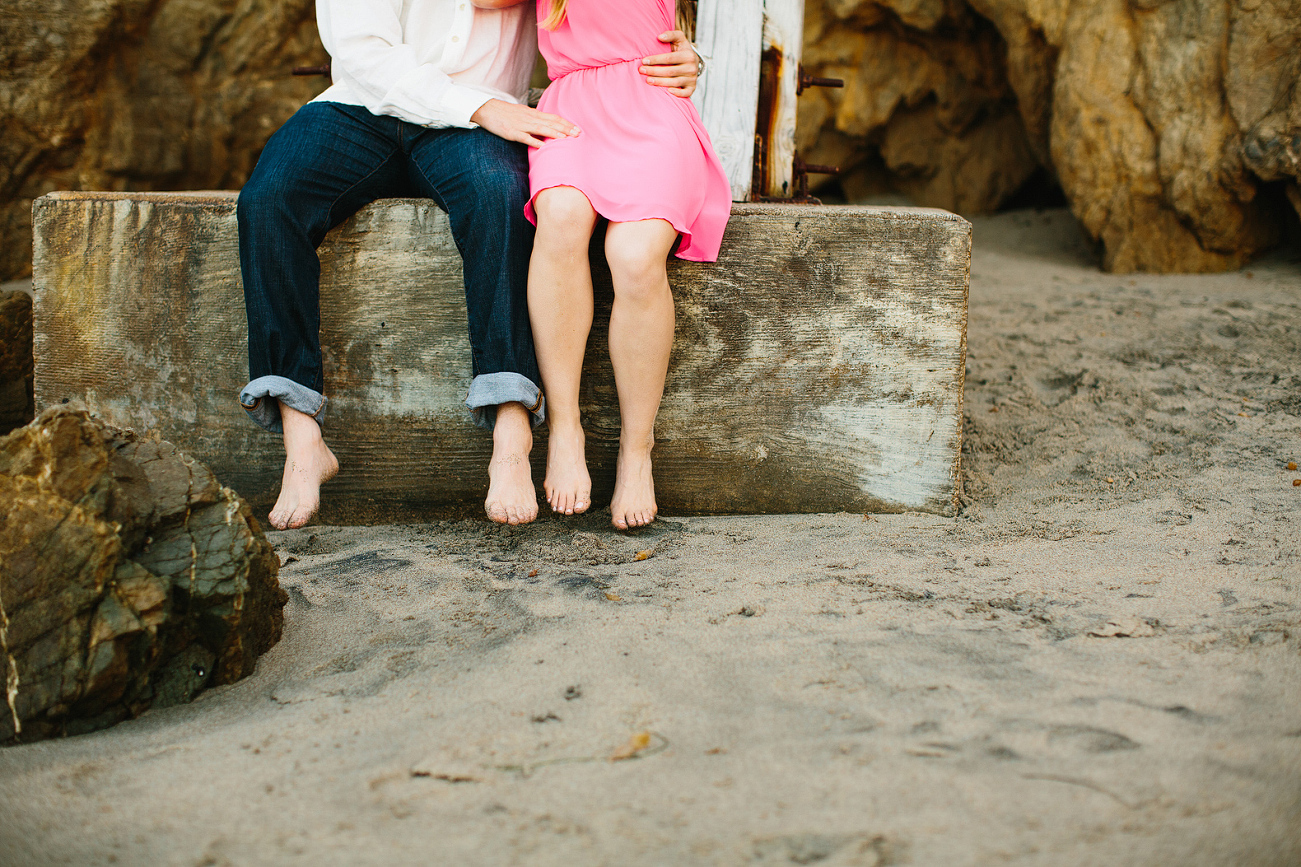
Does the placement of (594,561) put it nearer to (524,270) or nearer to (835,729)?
(524,270)

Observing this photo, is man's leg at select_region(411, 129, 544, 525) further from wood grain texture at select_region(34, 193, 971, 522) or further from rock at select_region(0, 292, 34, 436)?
rock at select_region(0, 292, 34, 436)

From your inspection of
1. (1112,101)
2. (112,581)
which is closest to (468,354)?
(112,581)

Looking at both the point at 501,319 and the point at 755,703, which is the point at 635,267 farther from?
the point at 755,703

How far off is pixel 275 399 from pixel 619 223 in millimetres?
767

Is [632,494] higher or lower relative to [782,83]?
lower

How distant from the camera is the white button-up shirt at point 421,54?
1842 millimetres

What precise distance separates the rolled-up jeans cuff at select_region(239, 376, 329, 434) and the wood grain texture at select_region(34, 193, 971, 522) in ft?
0.80

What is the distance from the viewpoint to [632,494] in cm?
186

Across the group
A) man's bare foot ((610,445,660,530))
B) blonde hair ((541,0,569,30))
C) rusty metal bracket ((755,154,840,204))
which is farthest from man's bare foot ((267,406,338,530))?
rusty metal bracket ((755,154,840,204))

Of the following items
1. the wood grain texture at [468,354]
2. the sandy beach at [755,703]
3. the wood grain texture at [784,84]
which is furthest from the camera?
the wood grain texture at [784,84]

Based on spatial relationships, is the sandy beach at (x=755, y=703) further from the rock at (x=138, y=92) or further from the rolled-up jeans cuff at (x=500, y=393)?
the rock at (x=138, y=92)

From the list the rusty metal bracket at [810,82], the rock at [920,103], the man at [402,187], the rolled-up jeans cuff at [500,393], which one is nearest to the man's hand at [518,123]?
the man at [402,187]

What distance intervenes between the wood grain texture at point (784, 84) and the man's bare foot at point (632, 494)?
116 cm

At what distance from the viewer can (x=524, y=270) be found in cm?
179
